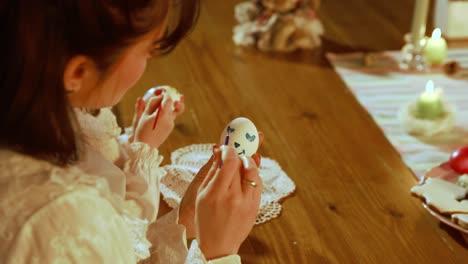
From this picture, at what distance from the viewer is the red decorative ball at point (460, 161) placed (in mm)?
1260

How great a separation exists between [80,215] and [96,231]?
0.03 metres

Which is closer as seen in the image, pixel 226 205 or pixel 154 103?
pixel 226 205

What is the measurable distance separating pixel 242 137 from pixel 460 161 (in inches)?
18.6

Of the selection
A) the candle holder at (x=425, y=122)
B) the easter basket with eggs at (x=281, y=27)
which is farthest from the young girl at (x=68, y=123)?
the easter basket with eggs at (x=281, y=27)

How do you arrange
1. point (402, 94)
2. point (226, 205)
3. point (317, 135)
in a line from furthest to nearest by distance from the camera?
point (402, 94), point (317, 135), point (226, 205)

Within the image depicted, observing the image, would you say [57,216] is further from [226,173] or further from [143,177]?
[143,177]

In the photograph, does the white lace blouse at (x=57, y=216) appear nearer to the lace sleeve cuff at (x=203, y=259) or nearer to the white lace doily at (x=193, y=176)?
the lace sleeve cuff at (x=203, y=259)

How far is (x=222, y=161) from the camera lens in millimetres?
844

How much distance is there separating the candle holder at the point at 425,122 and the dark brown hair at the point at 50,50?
0.90 metres

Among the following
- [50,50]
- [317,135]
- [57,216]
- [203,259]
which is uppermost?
[50,50]

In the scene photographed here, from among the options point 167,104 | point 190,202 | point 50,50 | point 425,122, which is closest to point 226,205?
point 190,202

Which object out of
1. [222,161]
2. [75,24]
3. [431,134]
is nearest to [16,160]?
[75,24]

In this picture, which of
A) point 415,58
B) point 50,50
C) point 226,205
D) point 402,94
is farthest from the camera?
point 415,58

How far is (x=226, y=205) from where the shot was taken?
2.71 feet
